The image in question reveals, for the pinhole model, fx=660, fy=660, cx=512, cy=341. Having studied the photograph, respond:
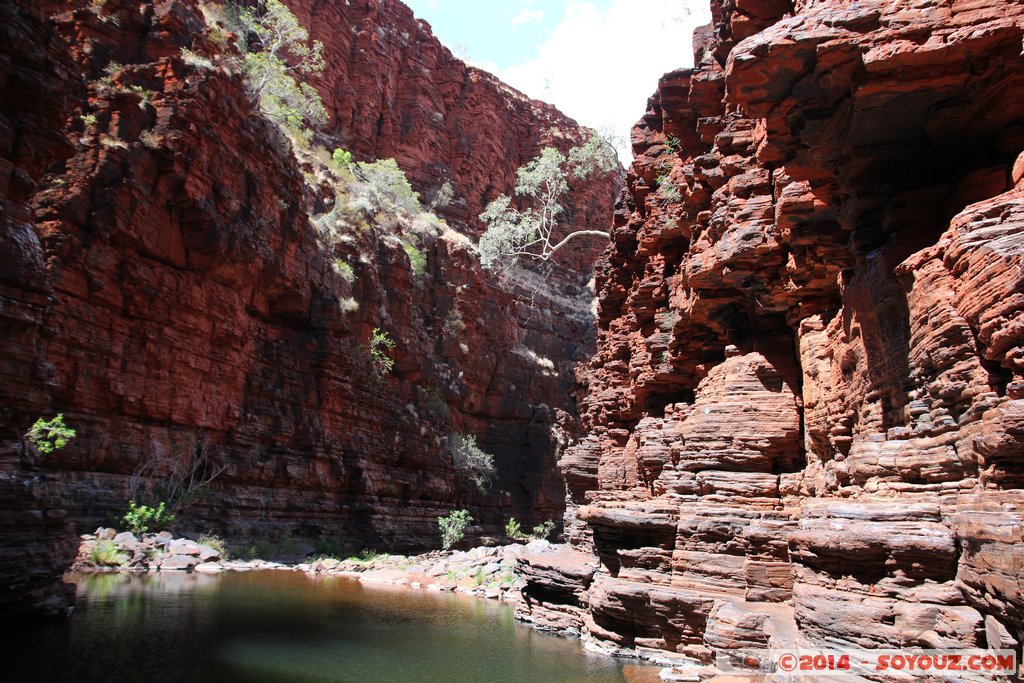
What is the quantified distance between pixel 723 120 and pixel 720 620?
9864mm

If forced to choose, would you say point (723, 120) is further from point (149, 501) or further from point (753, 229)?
point (149, 501)

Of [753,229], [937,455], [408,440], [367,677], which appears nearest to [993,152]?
[937,455]

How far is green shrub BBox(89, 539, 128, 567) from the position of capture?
18688mm

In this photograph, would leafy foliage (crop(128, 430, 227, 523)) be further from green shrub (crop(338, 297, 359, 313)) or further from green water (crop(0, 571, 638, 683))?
green shrub (crop(338, 297, 359, 313))

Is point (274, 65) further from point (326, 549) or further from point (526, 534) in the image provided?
point (526, 534)

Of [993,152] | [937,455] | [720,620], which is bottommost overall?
[720,620]

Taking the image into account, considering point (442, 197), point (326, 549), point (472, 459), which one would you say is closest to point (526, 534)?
point (472, 459)

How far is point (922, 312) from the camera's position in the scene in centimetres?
709

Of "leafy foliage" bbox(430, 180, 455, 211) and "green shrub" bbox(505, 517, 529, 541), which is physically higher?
"leafy foliage" bbox(430, 180, 455, 211)

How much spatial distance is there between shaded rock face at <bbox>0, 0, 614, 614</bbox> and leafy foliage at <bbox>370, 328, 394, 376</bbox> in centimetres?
62

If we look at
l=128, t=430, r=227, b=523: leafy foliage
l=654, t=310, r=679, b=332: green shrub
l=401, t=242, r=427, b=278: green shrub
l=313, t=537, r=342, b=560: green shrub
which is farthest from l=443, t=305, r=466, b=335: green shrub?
l=654, t=310, r=679, b=332: green shrub

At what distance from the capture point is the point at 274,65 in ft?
107

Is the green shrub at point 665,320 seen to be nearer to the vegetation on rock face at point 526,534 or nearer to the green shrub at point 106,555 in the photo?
the green shrub at point 106,555

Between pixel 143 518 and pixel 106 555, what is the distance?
6.33 feet
